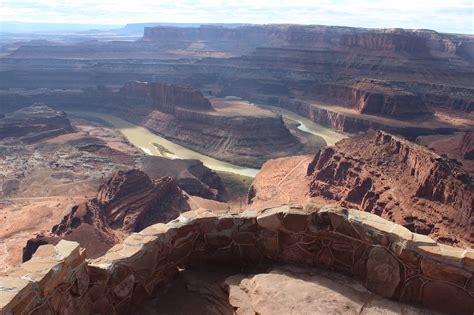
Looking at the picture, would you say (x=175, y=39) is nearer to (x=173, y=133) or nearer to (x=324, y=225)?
(x=173, y=133)

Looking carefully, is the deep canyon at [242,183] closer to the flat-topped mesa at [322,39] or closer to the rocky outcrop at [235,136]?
the rocky outcrop at [235,136]

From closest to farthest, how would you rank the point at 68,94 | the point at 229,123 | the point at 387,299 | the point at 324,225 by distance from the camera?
the point at 387,299, the point at 324,225, the point at 229,123, the point at 68,94

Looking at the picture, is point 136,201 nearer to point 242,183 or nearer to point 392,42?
point 242,183

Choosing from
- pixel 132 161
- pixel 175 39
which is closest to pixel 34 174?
pixel 132 161

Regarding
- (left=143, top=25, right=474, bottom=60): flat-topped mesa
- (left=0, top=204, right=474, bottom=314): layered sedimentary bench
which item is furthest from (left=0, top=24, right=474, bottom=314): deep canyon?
(left=143, top=25, right=474, bottom=60): flat-topped mesa

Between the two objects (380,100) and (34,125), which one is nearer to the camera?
(34,125)

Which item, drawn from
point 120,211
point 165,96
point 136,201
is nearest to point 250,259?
point 120,211
